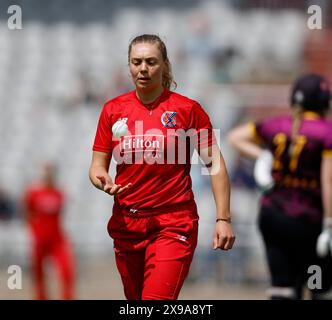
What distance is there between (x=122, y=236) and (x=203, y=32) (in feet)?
37.3

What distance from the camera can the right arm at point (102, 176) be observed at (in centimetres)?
463

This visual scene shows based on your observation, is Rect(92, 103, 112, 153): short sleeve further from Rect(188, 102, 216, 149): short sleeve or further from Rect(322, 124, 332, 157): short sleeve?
Rect(322, 124, 332, 157): short sleeve

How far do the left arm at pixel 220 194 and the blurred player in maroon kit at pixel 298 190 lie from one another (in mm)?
1794

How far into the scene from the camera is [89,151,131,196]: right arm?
4.63 m

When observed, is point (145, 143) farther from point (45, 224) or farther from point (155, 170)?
point (45, 224)

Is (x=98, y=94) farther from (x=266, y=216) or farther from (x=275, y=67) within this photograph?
(x=266, y=216)

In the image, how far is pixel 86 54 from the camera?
16.6 meters

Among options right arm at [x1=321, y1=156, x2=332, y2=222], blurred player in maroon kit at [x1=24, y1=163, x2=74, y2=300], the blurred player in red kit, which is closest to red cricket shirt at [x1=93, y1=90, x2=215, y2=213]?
the blurred player in red kit

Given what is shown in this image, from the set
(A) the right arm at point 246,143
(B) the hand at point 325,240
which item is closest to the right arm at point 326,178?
(B) the hand at point 325,240

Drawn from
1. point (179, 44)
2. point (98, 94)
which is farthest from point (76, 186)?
point (179, 44)

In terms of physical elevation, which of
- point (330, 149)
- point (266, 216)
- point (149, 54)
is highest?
point (149, 54)

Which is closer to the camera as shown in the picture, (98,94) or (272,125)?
(272,125)

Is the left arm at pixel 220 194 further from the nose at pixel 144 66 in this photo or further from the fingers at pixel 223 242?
the nose at pixel 144 66

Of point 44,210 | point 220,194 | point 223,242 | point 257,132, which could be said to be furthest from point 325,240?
point 44,210
